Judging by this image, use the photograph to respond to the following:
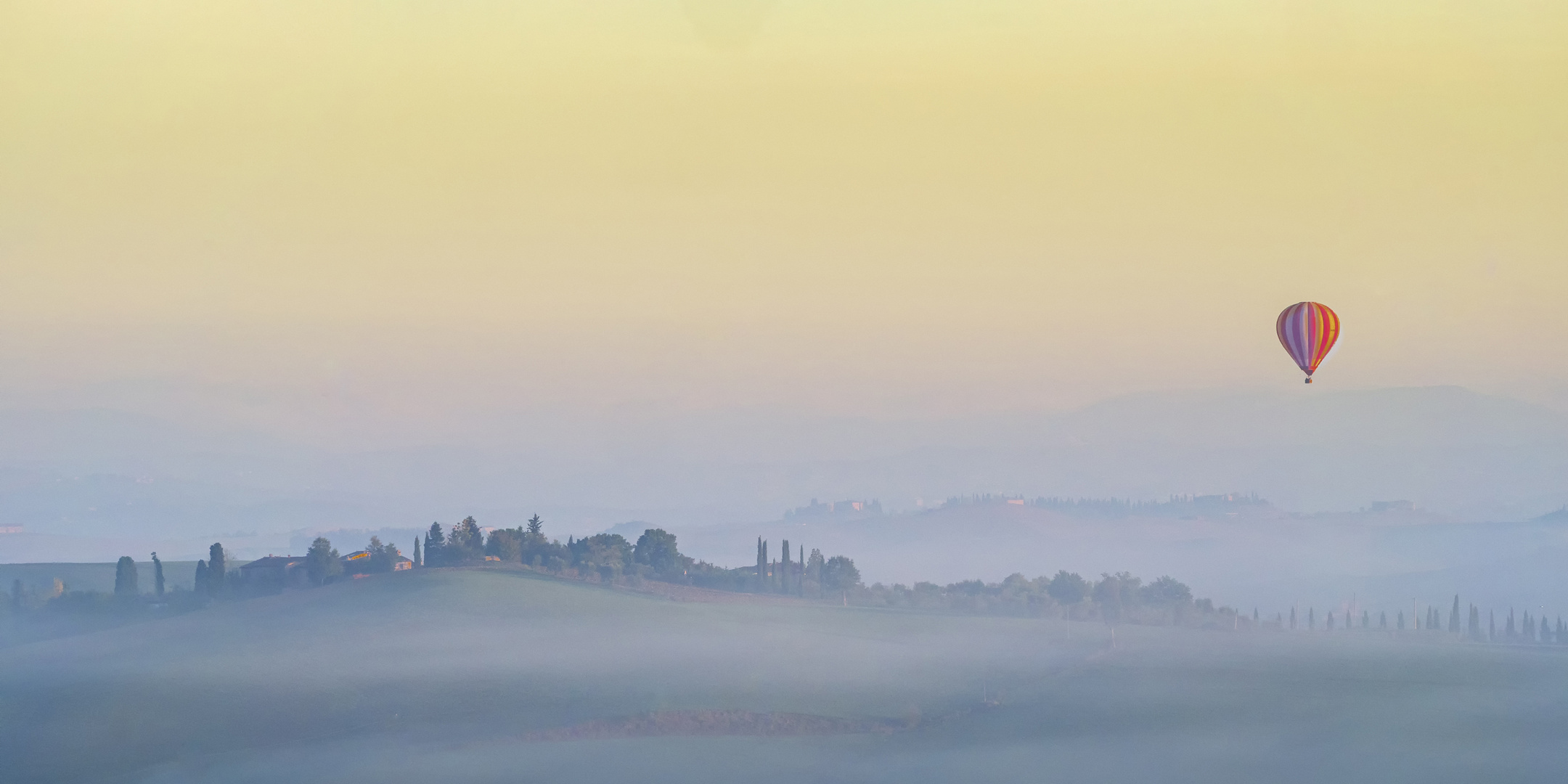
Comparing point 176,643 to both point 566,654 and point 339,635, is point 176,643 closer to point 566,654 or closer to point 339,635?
point 339,635

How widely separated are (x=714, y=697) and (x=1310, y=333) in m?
56.3

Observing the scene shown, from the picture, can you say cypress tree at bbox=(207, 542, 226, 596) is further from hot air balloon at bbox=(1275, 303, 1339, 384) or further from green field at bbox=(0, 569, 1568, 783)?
hot air balloon at bbox=(1275, 303, 1339, 384)

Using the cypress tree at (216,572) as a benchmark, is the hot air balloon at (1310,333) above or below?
above

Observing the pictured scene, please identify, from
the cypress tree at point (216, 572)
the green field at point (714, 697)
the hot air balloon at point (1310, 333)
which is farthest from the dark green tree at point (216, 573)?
the hot air balloon at point (1310, 333)

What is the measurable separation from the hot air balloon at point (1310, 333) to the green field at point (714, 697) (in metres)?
28.8

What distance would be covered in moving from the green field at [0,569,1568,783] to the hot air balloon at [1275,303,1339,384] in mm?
28771

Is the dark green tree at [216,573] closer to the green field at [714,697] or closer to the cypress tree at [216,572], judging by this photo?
the cypress tree at [216,572]

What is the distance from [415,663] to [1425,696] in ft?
296

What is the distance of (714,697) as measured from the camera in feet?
449

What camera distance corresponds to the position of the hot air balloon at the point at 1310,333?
381 ft

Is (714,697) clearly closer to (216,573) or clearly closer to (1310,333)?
(1310,333)

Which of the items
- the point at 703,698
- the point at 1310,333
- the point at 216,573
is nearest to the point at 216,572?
the point at 216,573

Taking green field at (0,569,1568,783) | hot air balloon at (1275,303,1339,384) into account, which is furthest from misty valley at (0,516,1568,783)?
hot air balloon at (1275,303,1339,384)

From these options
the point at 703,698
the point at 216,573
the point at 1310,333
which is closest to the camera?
the point at 1310,333
